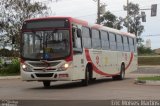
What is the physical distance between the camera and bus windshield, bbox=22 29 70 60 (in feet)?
76.0

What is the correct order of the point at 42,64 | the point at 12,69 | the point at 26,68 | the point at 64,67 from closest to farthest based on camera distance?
the point at 64,67
the point at 42,64
the point at 26,68
the point at 12,69

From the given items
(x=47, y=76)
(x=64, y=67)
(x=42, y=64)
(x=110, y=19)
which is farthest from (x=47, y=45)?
(x=110, y=19)

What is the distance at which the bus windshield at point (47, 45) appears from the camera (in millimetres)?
23175

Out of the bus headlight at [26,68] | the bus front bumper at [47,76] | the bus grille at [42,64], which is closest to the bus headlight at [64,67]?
the bus front bumper at [47,76]

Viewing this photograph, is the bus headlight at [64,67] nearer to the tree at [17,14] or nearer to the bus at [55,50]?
the bus at [55,50]

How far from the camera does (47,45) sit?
23328mm

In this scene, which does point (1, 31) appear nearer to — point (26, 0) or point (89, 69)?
point (26, 0)

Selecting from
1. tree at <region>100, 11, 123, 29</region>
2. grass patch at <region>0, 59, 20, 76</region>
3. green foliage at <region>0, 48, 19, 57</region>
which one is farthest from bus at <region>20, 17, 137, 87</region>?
tree at <region>100, 11, 123, 29</region>

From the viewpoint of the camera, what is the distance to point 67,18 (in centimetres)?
2361

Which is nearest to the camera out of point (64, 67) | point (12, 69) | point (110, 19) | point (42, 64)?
point (64, 67)

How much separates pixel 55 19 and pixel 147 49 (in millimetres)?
107116

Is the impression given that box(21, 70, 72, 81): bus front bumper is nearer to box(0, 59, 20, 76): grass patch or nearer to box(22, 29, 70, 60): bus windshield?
box(22, 29, 70, 60): bus windshield

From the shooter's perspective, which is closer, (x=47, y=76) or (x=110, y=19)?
(x=47, y=76)

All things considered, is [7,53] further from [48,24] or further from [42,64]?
[42,64]
